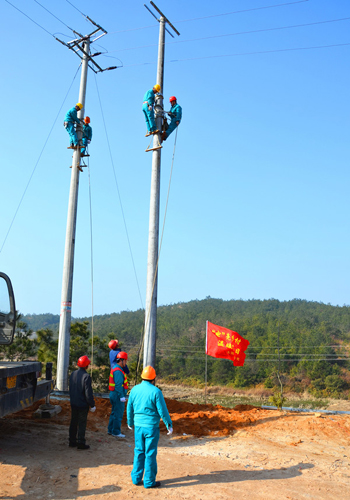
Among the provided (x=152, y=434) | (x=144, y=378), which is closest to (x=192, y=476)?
(x=152, y=434)

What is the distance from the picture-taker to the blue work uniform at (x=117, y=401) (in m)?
7.51

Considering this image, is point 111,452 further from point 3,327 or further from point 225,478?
point 3,327

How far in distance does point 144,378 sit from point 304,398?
5009 centimetres

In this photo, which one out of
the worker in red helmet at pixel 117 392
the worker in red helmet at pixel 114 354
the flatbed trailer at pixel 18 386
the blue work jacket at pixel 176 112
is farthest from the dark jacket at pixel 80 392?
the blue work jacket at pixel 176 112

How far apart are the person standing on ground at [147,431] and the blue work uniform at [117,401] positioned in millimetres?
2034

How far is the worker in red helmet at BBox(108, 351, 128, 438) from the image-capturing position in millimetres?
7508

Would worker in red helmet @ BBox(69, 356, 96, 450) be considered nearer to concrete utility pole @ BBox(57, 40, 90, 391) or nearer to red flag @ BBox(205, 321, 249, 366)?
concrete utility pole @ BBox(57, 40, 90, 391)

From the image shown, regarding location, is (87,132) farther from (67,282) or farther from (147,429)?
(147,429)

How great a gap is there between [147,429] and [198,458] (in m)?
1.82

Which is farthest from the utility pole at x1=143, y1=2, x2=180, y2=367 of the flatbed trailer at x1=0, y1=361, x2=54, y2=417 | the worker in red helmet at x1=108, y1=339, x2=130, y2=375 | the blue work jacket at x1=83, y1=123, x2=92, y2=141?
the blue work jacket at x1=83, y1=123, x2=92, y2=141

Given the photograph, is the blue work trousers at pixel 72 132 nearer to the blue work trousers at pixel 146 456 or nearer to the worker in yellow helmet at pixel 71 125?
the worker in yellow helmet at pixel 71 125

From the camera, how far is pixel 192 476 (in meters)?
5.76

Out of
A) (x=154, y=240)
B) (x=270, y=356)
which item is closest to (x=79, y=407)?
(x=154, y=240)

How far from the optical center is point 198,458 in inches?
261
